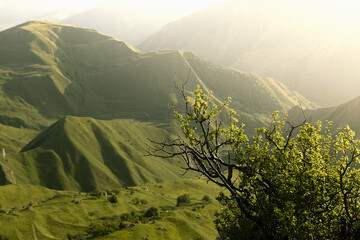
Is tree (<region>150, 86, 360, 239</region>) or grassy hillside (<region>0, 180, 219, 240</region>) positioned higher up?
tree (<region>150, 86, 360, 239</region>)

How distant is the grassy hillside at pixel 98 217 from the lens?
71.4 metres

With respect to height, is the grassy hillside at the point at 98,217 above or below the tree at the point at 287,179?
below

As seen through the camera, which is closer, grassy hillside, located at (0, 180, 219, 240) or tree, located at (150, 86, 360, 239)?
tree, located at (150, 86, 360, 239)

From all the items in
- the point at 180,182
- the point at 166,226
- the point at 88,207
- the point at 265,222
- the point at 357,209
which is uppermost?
the point at 357,209

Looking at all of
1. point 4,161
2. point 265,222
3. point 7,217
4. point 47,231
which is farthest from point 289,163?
point 4,161

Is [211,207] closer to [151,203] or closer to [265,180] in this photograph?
[151,203]

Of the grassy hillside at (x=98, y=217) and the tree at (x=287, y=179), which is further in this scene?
the grassy hillside at (x=98, y=217)

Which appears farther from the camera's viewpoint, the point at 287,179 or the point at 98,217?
the point at 98,217

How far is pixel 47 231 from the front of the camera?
80.9 m

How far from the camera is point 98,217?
93188mm

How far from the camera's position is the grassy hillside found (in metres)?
71.4

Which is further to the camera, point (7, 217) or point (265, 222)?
point (7, 217)

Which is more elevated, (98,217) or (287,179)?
(287,179)

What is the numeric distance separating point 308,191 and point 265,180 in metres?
2.97
